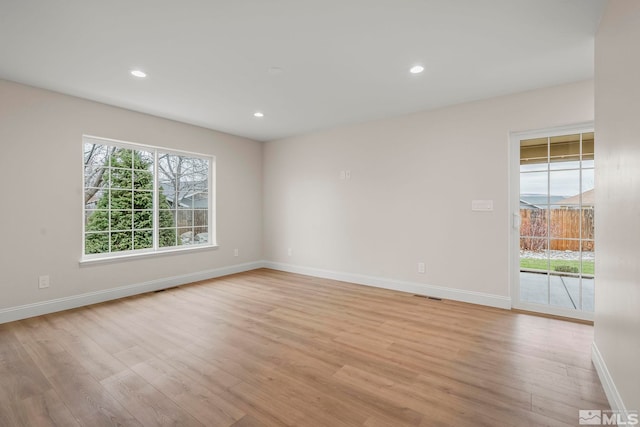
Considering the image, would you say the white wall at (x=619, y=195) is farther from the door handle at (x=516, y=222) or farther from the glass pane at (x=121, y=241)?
the glass pane at (x=121, y=241)

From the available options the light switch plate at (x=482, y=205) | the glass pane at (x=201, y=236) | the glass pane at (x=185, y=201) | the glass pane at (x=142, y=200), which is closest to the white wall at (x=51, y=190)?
the glass pane at (x=201, y=236)

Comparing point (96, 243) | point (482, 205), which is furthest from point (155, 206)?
point (482, 205)

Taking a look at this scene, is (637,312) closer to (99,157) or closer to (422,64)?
(422,64)

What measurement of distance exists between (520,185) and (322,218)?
2893 mm

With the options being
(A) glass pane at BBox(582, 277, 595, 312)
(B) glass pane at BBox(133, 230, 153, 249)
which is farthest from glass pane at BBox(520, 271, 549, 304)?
(B) glass pane at BBox(133, 230, 153, 249)

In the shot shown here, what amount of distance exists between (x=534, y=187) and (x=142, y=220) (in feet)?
17.2

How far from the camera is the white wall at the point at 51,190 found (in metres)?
3.01

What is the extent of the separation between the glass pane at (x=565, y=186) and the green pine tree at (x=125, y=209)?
5262 millimetres

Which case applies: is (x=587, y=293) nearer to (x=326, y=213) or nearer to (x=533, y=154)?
(x=533, y=154)

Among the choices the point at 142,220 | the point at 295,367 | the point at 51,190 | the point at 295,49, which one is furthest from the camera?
the point at 142,220

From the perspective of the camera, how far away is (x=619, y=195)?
1.61m

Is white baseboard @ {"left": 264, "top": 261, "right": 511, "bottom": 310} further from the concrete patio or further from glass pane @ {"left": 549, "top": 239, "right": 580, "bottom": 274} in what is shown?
glass pane @ {"left": 549, "top": 239, "right": 580, "bottom": 274}

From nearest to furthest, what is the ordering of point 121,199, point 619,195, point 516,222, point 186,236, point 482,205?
point 619,195
point 516,222
point 482,205
point 121,199
point 186,236

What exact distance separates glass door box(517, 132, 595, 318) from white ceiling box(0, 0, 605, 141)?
31.2 inches
